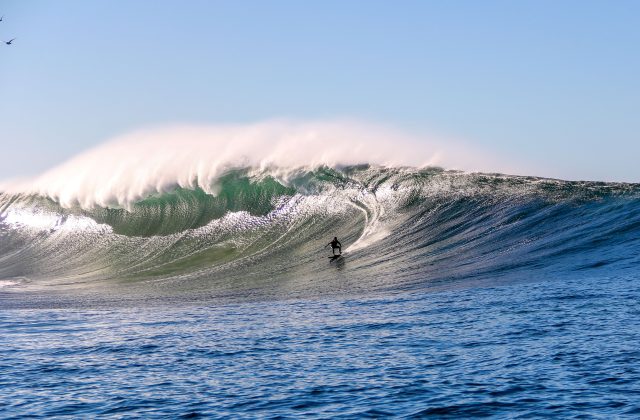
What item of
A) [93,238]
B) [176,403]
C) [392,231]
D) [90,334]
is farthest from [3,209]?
[176,403]

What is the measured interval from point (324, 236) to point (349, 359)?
14.5 metres

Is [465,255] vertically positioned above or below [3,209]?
below

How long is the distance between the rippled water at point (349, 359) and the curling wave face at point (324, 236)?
11.3 ft

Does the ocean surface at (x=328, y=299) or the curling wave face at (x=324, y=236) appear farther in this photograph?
the curling wave face at (x=324, y=236)

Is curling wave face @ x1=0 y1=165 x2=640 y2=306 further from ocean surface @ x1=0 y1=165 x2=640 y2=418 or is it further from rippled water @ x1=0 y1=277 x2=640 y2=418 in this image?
rippled water @ x1=0 y1=277 x2=640 y2=418

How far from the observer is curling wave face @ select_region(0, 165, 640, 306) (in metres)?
18.7

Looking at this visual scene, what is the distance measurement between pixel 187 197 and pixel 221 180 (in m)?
1.46

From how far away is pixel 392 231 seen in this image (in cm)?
2380

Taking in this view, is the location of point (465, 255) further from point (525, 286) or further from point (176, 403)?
point (176, 403)

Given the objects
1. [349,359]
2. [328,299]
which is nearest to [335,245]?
[328,299]

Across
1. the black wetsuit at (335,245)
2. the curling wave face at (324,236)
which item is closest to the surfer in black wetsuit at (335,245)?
the black wetsuit at (335,245)

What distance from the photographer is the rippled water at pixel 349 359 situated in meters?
8.05

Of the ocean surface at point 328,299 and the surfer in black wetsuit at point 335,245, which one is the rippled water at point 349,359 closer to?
the ocean surface at point 328,299

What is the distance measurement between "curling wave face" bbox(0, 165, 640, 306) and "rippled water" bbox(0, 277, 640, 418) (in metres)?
3.45
